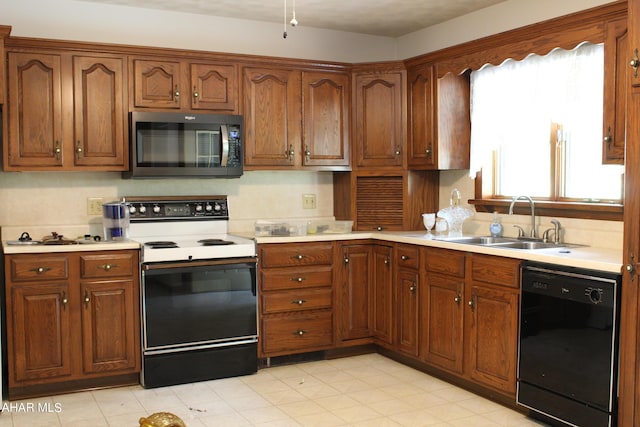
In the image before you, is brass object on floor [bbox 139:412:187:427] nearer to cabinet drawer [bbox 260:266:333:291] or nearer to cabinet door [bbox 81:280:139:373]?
cabinet door [bbox 81:280:139:373]

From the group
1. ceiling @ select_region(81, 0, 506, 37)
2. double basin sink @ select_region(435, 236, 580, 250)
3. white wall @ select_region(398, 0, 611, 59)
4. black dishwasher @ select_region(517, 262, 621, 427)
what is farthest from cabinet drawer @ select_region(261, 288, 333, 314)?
white wall @ select_region(398, 0, 611, 59)

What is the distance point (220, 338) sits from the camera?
4.25 metres

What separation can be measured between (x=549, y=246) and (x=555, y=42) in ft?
3.81

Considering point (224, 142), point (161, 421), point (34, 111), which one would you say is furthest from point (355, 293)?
point (161, 421)

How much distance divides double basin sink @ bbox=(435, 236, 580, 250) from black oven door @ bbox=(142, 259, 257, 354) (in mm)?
1311

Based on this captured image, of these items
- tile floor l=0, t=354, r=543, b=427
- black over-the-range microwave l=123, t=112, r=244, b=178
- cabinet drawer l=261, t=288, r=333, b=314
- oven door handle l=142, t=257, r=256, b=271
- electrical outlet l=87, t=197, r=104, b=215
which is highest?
black over-the-range microwave l=123, t=112, r=244, b=178

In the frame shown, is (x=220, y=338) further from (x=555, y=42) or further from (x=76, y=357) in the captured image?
(x=555, y=42)

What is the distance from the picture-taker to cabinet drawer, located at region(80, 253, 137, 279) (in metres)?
3.96

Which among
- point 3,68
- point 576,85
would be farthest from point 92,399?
point 576,85

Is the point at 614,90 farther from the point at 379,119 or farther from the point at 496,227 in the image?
the point at 379,119

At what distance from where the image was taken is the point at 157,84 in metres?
4.38

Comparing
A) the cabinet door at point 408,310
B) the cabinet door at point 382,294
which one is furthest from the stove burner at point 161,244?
the cabinet door at point 408,310

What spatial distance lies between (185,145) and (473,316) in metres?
2.15

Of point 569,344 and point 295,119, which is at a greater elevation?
point 295,119
